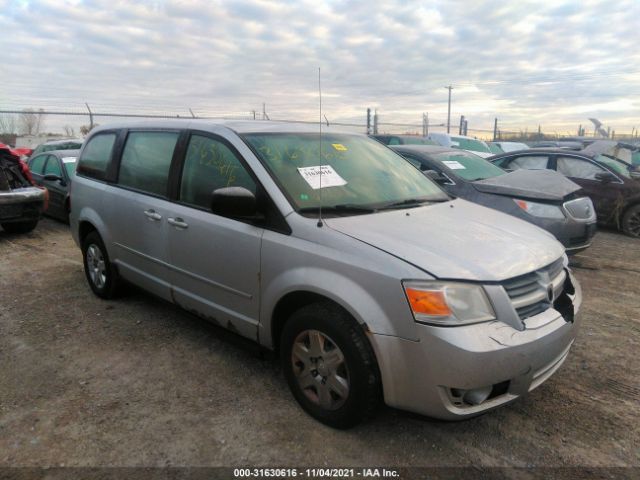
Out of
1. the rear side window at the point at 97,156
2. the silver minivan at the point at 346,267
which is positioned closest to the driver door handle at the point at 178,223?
the silver minivan at the point at 346,267

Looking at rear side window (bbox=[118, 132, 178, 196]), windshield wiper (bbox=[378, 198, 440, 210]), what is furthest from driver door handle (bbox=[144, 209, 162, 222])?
windshield wiper (bbox=[378, 198, 440, 210])

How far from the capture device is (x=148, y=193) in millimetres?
3852

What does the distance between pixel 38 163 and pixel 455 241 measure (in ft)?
30.1

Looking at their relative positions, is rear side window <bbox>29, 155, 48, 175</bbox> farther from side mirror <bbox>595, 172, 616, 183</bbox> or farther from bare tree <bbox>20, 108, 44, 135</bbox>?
side mirror <bbox>595, 172, 616, 183</bbox>

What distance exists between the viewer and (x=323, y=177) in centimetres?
310

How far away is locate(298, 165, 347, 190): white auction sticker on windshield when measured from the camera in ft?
9.91

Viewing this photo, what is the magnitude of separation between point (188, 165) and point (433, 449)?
250 centimetres

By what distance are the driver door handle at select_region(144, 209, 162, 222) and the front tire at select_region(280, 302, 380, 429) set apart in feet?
4.96

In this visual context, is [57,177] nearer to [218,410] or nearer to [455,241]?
[218,410]

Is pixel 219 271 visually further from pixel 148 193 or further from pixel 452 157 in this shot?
pixel 452 157

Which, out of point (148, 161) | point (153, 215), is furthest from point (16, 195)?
point (153, 215)

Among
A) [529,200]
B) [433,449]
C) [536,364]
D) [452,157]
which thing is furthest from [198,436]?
[452,157]

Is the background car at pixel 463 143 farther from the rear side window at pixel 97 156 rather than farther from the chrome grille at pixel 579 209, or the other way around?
the rear side window at pixel 97 156

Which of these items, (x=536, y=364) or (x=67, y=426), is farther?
(x=67, y=426)
